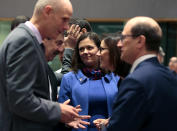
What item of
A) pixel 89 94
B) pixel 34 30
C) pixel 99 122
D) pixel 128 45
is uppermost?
pixel 34 30

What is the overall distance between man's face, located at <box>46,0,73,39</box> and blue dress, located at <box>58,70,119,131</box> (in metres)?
1.06

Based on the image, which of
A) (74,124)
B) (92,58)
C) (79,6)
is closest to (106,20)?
(79,6)

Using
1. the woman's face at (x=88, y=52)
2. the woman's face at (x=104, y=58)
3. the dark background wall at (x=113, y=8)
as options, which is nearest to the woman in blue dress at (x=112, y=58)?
the woman's face at (x=104, y=58)

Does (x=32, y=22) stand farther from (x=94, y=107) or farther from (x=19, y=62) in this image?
(x=94, y=107)

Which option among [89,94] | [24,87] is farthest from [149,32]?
[89,94]

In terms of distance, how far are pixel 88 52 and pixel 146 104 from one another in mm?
1494

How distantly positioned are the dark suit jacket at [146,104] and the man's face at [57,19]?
536mm

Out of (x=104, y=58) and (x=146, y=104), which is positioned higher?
(x=146, y=104)

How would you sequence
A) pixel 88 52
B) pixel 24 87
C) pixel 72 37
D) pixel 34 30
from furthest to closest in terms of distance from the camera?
pixel 72 37 → pixel 88 52 → pixel 34 30 → pixel 24 87

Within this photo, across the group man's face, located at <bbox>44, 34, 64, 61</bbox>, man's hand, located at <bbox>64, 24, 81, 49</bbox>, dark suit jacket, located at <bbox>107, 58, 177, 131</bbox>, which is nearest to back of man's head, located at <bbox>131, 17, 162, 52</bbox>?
dark suit jacket, located at <bbox>107, 58, 177, 131</bbox>

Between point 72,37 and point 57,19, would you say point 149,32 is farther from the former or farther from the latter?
point 72,37

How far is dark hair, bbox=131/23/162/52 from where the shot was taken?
188 centimetres

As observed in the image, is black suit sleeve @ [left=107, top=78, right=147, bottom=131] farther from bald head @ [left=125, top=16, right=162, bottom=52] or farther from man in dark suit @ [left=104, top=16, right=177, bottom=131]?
bald head @ [left=125, top=16, right=162, bottom=52]

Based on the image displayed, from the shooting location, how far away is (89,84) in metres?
2.97
